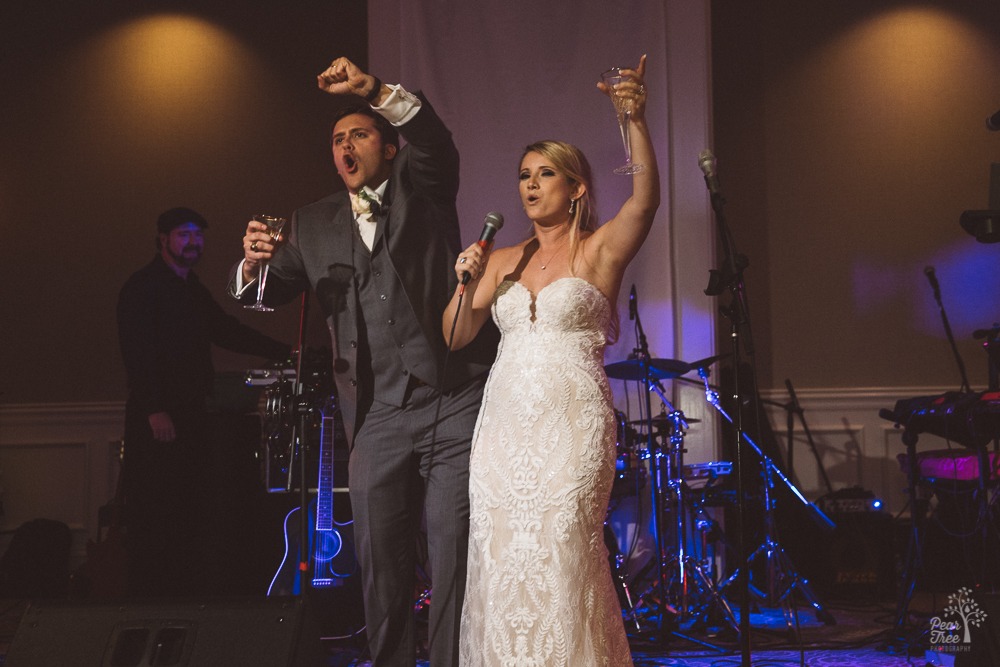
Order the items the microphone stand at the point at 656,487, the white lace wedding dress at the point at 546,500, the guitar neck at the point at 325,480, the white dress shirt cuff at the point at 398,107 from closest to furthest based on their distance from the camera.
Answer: the white lace wedding dress at the point at 546,500
the white dress shirt cuff at the point at 398,107
the guitar neck at the point at 325,480
the microphone stand at the point at 656,487

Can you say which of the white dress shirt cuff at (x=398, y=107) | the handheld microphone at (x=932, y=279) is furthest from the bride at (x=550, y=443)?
the handheld microphone at (x=932, y=279)

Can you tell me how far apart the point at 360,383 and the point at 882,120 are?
4.81 m

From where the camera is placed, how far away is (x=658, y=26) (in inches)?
222

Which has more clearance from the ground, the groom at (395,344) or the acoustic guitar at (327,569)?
the groom at (395,344)

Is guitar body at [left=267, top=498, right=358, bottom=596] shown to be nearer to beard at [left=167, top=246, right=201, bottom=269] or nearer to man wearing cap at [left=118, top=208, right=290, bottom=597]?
man wearing cap at [left=118, top=208, right=290, bottom=597]

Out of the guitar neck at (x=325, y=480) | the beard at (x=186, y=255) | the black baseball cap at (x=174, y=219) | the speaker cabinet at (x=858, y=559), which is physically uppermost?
the black baseball cap at (x=174, y=219)

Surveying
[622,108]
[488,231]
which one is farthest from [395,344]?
[622,108]

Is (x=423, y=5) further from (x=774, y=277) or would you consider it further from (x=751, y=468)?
(x=751, y=468)

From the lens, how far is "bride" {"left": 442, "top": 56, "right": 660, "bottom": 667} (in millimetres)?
2750

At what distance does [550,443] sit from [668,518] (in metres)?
2.48

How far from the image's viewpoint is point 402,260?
310cm

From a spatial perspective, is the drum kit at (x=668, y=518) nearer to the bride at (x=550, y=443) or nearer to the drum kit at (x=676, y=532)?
the drum kit at (x=676, y=532)

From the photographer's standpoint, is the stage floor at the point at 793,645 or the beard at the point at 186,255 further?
the beard at the point at 186,255

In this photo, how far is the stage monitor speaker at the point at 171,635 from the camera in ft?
7.98
